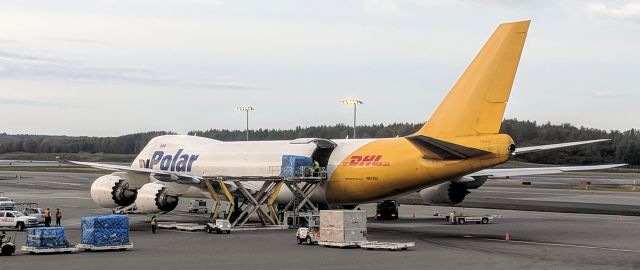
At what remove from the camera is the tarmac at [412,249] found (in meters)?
28.8

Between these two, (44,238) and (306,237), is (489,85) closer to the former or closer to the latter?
(306,237)

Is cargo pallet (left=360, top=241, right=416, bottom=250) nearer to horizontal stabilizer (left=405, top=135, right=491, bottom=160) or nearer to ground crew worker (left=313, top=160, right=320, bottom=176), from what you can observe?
horizontal stabilizer (left=405, top=135, right=491, bottom=160)

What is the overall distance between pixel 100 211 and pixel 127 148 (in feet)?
291

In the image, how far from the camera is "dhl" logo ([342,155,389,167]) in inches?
1633

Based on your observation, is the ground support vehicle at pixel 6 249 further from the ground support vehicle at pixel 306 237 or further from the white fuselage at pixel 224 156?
the white fuselage at pixel 224 156

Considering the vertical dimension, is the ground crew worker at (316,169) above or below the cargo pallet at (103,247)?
above

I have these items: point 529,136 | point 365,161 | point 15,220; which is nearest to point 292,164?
point 365,161

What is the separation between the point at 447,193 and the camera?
157ft

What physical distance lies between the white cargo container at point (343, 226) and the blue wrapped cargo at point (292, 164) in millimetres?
8199

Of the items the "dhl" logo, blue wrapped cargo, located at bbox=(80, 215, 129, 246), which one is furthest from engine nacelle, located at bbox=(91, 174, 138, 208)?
blue wrapped cargo, located at bbox=(80, 215, 129, 246)

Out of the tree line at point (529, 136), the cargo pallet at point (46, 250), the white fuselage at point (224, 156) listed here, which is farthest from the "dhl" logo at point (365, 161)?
the tree line at point (529, 136)

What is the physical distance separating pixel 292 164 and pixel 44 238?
14.7m

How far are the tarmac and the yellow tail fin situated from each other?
4.94 metres

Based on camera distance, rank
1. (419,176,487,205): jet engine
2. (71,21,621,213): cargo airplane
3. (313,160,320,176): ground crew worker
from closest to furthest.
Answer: (71,21,621,213): cargo airplane, (313,160,320,176): ground crew worker, (419,176,487,205): jet engine
